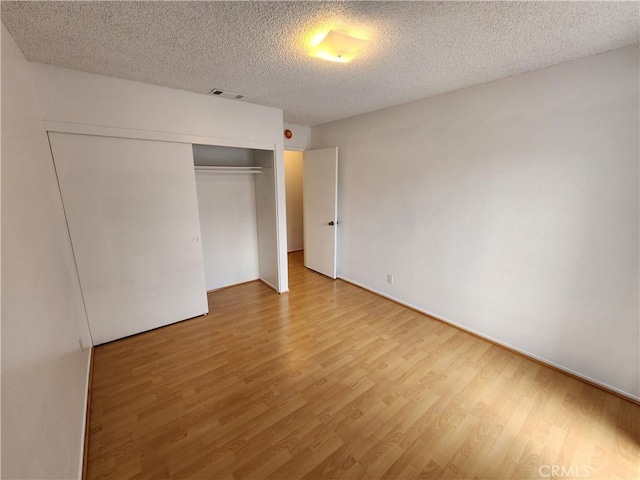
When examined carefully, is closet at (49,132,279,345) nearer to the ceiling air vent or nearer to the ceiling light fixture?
the ceiling air vent

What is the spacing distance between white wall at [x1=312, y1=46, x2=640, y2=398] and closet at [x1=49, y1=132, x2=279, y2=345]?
1.79m

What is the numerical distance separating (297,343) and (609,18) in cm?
302

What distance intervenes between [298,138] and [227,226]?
1750mm

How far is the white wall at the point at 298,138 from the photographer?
398cm

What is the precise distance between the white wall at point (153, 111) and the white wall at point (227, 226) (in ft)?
2.35

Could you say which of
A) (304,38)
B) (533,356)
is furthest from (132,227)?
(533,356)

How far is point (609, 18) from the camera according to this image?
139cm

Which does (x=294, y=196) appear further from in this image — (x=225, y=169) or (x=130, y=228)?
(x=130, y=228)

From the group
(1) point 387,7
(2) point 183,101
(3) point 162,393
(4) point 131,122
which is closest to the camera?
(1) point 387,7

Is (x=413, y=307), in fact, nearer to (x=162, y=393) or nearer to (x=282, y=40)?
(x=162, y=393)

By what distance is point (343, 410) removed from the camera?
5.88 ft

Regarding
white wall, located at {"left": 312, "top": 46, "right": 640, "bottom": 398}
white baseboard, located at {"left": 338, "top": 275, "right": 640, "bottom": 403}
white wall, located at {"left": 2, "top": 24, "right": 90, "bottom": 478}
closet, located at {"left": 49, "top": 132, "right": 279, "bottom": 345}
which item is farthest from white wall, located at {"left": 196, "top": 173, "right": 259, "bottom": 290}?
white baseboard, located at {"left": 338, "top": 275, "right": 640, "bottom": 403}

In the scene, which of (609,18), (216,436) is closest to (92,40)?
(216,436)

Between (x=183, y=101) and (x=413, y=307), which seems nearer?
(x=183, y=101)
